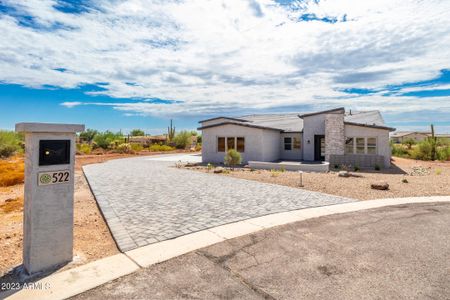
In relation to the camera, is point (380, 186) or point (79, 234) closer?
point (79, 234)

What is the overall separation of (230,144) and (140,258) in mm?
19079

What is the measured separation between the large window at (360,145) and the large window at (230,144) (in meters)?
8.40

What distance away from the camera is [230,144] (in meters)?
23.7

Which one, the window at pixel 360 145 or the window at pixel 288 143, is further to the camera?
the window at pixel 288 143

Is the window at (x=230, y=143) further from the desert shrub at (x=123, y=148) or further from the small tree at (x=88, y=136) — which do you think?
the small tree at (x=88, y=136)

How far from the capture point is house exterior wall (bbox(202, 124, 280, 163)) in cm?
2238

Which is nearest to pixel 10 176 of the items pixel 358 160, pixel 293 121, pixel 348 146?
pixel 358 160

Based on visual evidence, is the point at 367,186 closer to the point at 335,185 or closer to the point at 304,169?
the point at 335,185

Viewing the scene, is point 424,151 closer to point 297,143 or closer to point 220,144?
point 297,143

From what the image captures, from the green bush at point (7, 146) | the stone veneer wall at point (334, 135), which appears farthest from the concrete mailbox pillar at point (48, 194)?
the green bush at point (7, 146)

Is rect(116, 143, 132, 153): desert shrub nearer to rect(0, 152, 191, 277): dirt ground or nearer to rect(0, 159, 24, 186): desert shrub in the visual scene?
rect(0, 159, 24, 186): desert shrub

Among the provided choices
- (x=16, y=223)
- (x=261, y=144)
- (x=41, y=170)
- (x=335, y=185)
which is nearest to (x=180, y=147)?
(x=261, y=144)

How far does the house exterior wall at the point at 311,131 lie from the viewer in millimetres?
23125

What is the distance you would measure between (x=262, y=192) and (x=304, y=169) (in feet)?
27.7
